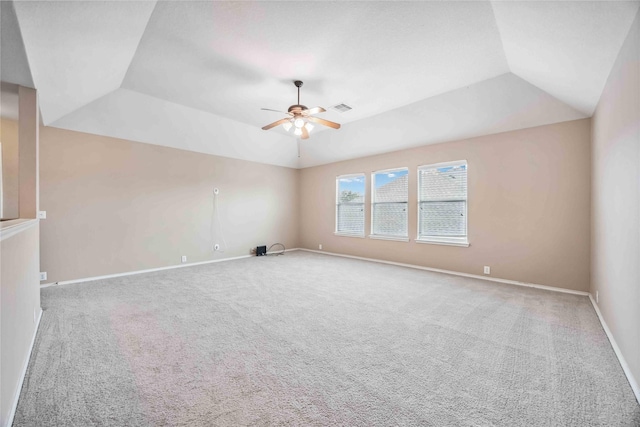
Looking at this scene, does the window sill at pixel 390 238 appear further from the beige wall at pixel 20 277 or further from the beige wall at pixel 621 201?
the beige wall at pixel 20 277

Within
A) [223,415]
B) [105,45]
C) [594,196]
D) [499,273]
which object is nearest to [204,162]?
[105,45]

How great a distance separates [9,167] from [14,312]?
9.83ft

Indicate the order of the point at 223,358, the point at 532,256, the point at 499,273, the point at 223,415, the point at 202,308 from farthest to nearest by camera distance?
1. the point at 499,273
2. the point at 532,256
3. the point at 202,308
4. the point at 223,358
5. the point at 223,415

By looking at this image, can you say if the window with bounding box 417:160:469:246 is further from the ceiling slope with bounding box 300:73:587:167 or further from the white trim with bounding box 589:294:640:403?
the white trim with bounding box 589:294:640:403

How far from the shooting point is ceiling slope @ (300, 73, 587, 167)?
12.0 ft

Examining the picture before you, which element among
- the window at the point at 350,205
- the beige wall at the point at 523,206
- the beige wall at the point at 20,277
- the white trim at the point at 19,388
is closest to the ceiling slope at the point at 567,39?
the beige wall at the point at 523,206

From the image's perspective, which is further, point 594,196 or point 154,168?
point 154,168

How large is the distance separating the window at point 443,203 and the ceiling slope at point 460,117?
0.59m

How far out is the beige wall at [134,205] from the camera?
161 inches

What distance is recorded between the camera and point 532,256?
4039 mm

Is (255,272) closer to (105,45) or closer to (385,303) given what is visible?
(385,303)

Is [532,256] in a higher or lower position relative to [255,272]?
higher

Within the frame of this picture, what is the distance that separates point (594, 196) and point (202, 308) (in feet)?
16.7

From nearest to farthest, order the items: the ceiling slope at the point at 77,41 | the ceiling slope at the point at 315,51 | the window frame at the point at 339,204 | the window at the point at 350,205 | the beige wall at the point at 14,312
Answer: the beige wall at the point at 14,312
the ceiling slope at the point at 77,41
the ceiling slope at the point at 315,51
the window frame at the point at 339,204
the window at the point at 350,205
